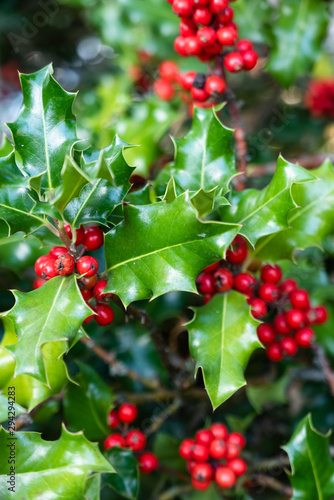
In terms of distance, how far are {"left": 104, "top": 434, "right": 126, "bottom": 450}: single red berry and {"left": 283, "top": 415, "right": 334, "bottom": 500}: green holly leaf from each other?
0.37 m

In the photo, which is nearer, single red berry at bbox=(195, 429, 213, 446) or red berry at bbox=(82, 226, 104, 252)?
red berry at bbox=(82, 226, 104, 252)

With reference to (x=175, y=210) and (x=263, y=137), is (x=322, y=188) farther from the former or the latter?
(x=263, y=137)

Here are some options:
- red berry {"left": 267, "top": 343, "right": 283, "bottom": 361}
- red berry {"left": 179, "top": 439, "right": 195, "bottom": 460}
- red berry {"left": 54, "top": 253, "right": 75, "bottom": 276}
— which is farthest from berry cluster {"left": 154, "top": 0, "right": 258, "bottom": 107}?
red berry {"left": 179, "top": 439, "right": 195, "bottom": 460}

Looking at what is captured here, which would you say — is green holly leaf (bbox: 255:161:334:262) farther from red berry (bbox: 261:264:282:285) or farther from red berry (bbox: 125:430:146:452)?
red berry (bbox: 125:430:146:452)

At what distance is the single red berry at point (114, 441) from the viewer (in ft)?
3.43

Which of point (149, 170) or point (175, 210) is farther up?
point (175, 210)

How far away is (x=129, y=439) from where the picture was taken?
108cm

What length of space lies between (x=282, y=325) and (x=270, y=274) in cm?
16

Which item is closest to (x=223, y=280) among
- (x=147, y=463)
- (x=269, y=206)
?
(x=269, y=206)

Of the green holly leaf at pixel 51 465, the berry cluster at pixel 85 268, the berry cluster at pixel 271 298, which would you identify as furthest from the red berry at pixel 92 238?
the green holly leaf at pixel 51 465

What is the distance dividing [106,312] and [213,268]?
0.24 metres

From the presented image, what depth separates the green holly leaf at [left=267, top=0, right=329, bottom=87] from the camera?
147cm

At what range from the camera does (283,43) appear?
1484mm

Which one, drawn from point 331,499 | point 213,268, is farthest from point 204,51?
point 331,499
